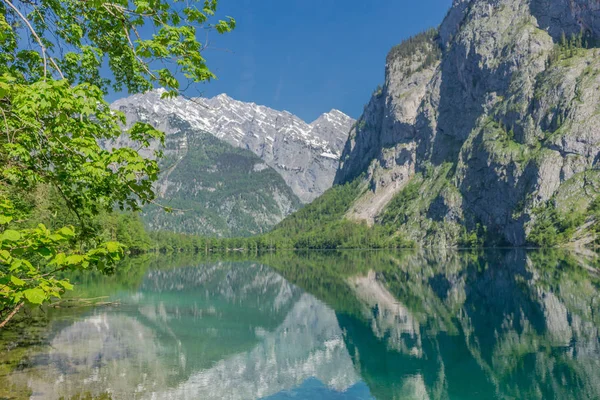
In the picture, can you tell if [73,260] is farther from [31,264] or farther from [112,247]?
[112,247]

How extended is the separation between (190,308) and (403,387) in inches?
1292

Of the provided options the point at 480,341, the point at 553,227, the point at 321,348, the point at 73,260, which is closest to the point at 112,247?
the point at 73,260

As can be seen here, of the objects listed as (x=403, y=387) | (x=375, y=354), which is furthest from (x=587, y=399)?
(x=375, y=354)

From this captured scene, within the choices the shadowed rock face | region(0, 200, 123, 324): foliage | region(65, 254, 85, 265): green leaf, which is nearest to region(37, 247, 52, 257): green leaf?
region(0, 200, 123, 324): foliage

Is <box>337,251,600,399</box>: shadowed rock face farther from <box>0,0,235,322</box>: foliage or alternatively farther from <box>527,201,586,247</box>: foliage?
<box>527,201,586,247</box>: foliage

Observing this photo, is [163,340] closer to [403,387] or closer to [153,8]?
[403,387]

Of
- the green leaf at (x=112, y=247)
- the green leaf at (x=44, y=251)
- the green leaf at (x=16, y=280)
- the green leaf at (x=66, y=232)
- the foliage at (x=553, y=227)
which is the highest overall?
the foliage at (x=553, y=227)

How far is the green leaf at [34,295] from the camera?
6.65 meters

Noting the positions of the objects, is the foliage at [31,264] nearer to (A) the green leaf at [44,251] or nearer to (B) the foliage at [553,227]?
(A) the green leaf at [44,251]

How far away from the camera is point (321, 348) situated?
34.7 metres

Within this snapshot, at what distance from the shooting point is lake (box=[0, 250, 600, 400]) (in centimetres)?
2308

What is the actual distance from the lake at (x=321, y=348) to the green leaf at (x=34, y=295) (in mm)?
16387

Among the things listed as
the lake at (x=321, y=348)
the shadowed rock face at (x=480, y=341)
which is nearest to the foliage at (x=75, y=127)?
the lake at (x=321, y=348)

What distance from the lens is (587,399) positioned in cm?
2072
